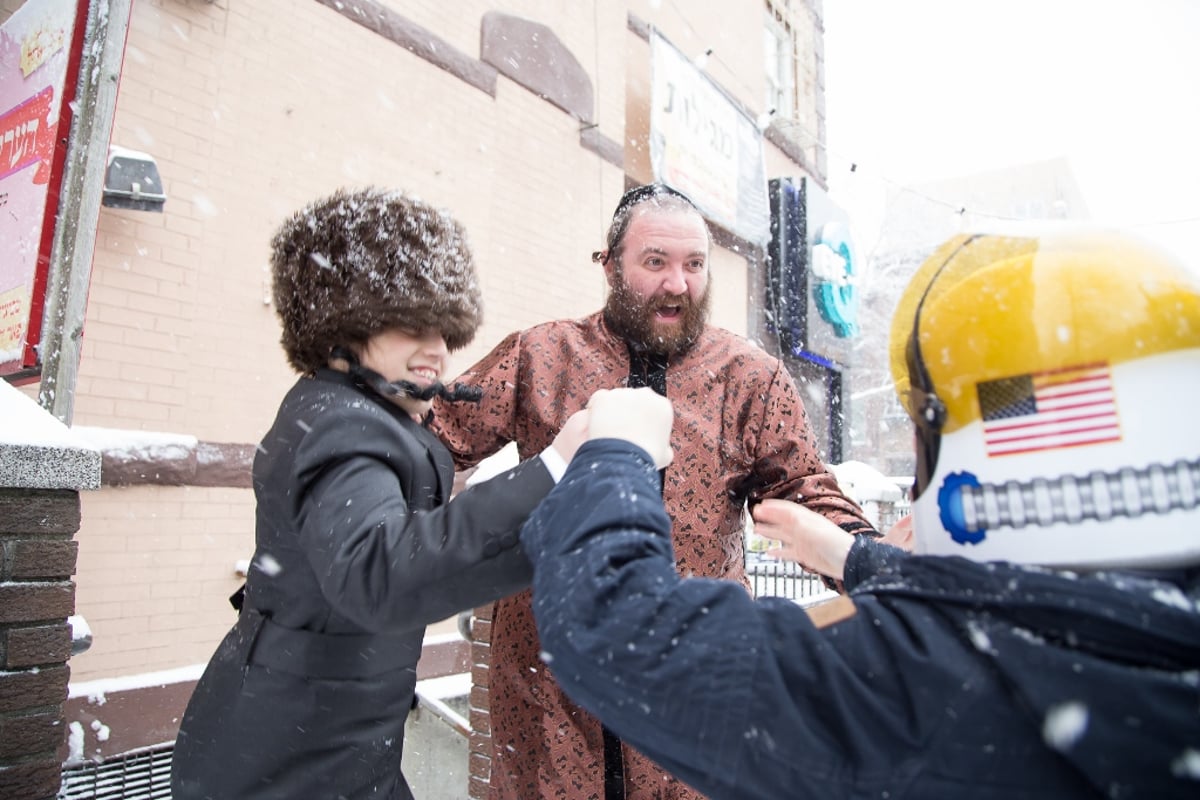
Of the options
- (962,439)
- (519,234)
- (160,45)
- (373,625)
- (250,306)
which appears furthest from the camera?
(519,234)

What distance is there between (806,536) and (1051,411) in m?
0.81

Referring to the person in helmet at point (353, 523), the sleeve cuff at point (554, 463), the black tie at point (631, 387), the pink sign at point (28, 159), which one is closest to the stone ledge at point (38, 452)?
the pink sign at point (28, 159)

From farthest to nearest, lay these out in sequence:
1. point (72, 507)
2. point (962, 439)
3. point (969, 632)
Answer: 1. point (72, 507)
2. point (962, 439)
3. point (969, 632)

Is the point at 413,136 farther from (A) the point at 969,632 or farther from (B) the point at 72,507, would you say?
(A) the point at 969,632

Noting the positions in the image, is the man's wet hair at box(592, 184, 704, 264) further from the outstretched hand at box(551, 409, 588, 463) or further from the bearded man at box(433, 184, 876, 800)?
the outstretched hand at box(551, 409, 588, 463)

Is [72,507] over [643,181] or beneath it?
beneath

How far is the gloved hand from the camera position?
109 centimetres

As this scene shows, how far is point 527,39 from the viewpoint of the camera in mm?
7254

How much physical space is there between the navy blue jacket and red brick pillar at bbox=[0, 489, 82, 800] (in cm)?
192

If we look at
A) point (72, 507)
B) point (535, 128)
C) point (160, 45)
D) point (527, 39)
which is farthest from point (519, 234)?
point (72, 507)

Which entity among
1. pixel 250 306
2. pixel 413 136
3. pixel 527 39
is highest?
pixel 527 39

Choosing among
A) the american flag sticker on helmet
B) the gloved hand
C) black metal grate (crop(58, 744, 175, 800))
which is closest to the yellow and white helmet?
the american flag sticker on helmet

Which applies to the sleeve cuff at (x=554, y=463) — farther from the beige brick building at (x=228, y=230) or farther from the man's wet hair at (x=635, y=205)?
the beige brick building at (x=228, y=230)

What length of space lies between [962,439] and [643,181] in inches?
328
